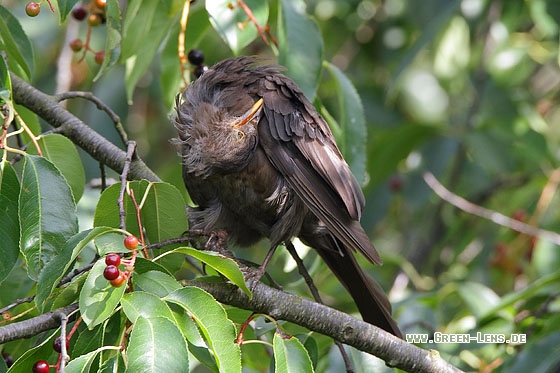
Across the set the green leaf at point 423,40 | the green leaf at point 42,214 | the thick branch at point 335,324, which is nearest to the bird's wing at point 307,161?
the thick branch at point 335,324

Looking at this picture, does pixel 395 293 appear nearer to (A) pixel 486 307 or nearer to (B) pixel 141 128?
(A) pixel 486 307

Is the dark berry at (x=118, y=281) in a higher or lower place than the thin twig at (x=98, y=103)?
lower

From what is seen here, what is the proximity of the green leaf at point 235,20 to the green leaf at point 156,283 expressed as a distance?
1186mm

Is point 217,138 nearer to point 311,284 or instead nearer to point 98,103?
point 98,103

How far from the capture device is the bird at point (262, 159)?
3070mm

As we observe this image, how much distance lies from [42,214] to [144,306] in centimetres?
50

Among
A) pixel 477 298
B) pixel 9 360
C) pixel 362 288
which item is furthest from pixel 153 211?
pixel 477 298

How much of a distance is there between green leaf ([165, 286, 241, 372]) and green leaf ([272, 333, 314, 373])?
0.61 feet

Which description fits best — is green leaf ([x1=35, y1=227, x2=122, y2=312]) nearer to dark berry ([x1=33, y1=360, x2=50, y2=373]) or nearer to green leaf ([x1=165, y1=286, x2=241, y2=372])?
dark berry ([x1=33, y1=360, x2=50, y2=373])

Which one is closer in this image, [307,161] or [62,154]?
[62,154]

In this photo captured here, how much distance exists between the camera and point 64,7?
96.3 inches

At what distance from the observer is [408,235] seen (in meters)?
6.68

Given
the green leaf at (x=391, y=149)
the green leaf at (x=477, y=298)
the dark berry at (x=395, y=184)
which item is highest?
the green leaf at (x=391, y=149)

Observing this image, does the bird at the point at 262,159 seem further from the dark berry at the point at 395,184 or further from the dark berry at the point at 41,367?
the dark berry at the point at 395,184
